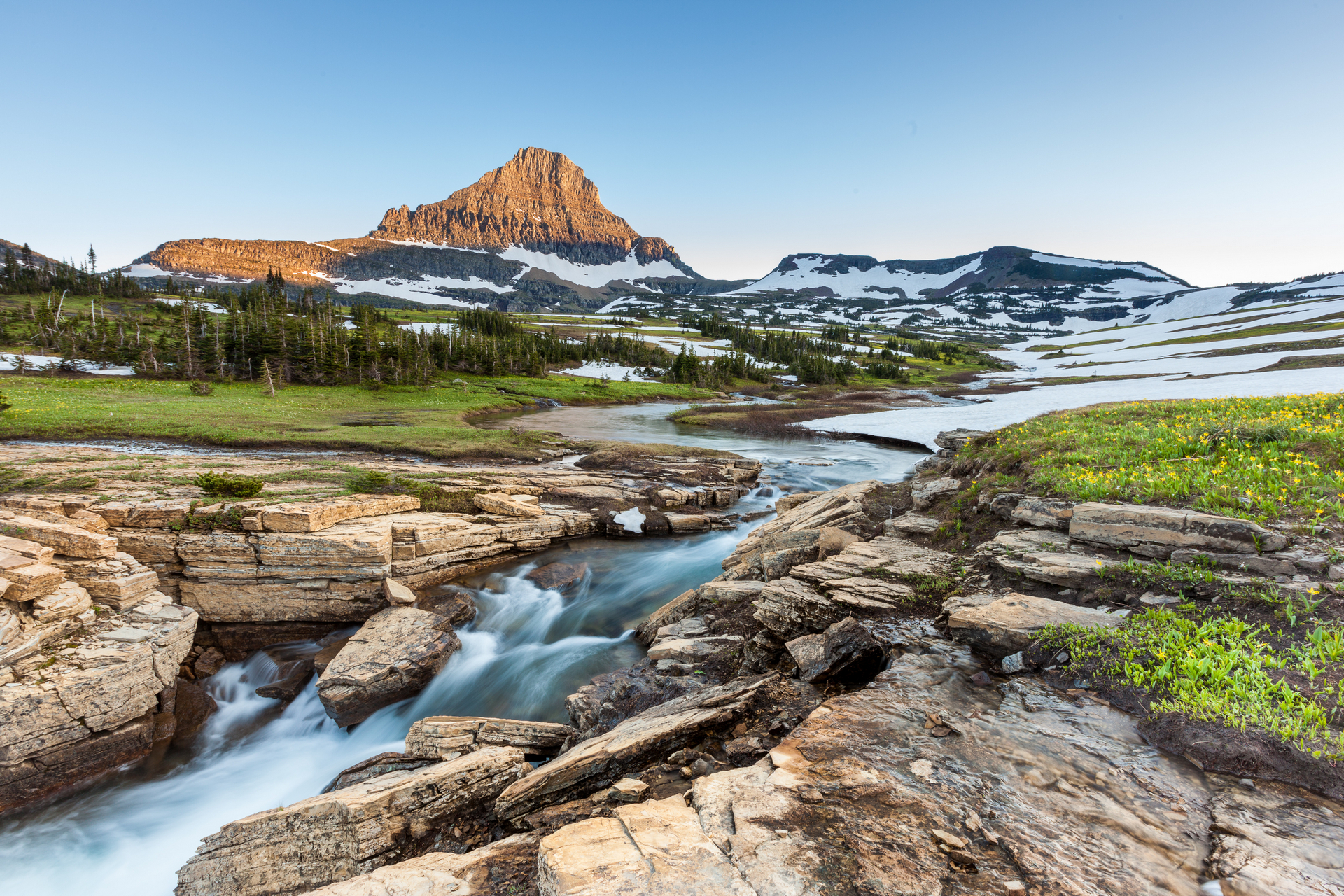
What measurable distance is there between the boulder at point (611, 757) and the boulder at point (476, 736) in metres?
2.08

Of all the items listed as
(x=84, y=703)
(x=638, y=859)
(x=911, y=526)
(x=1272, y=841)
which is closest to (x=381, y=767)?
(x=84, y=703)

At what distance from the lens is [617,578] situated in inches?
681

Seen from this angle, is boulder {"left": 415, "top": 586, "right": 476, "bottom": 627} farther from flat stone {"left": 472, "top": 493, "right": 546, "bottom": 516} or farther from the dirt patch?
the dirt patch

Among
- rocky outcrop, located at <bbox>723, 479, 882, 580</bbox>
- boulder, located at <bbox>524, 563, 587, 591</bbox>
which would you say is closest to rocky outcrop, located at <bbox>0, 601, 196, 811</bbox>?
boulder, located at <bbox>524, 563, 587, 591</bbox>

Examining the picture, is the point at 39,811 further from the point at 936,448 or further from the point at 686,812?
the point at 936,448

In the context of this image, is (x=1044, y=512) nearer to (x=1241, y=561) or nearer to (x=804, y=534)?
(x=1241, y=561)

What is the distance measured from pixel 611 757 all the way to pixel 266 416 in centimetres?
4214

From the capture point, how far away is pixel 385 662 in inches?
468

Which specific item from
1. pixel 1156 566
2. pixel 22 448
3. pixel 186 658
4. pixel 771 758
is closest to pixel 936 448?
pixel 1156 566

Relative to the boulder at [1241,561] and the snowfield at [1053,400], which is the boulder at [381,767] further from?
the snowfield at [1053,400]

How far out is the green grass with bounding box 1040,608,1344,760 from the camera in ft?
15.8

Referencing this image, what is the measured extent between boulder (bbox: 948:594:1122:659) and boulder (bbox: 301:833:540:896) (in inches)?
245

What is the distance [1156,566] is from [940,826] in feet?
19.3

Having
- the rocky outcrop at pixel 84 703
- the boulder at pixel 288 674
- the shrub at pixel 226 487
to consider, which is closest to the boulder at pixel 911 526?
the boulder at pixel 288 674
